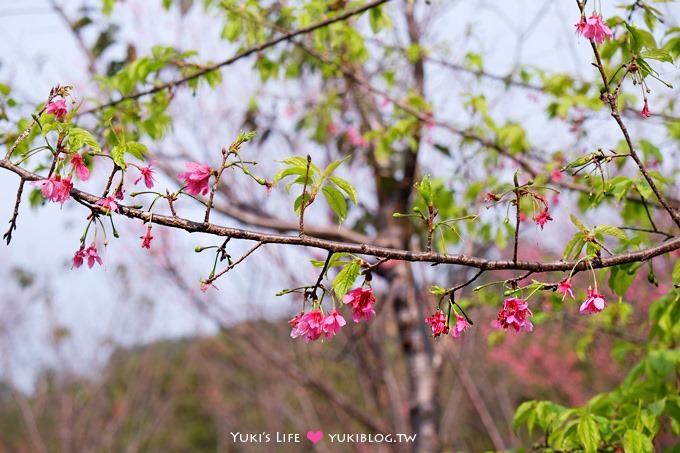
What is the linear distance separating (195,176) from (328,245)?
312 millimetres

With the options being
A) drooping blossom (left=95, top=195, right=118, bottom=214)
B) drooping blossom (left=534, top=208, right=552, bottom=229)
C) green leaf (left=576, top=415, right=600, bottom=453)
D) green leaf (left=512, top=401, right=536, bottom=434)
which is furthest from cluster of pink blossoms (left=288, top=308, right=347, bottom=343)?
green leaf (left=512, top=401, right=536, bottom=434)

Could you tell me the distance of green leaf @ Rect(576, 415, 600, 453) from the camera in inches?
58.4

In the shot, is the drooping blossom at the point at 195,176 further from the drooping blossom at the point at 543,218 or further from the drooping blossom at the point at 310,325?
the drooping blossom at the point at 543,218

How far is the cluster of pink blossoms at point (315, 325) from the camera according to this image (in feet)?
3.89

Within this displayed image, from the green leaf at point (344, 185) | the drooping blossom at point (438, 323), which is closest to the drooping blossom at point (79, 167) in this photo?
the green leaf at point (344, 185)

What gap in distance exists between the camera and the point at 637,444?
56.8 inches

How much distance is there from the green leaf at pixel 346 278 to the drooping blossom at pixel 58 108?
2.74 feet

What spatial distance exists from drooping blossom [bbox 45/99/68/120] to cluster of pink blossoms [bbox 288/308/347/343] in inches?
31.4

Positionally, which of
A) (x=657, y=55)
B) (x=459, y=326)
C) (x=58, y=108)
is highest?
(x=58, y=108)

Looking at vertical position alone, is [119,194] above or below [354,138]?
below

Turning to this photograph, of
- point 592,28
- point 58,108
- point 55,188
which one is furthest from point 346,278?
point 58,108

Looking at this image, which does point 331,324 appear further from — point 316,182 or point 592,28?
point 592,28

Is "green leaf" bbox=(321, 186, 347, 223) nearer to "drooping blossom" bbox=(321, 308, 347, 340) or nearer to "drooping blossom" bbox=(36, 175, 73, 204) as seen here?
"drooping blossom" bbox=(321, 308, 347, 340)

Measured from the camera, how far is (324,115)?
4469 mm
